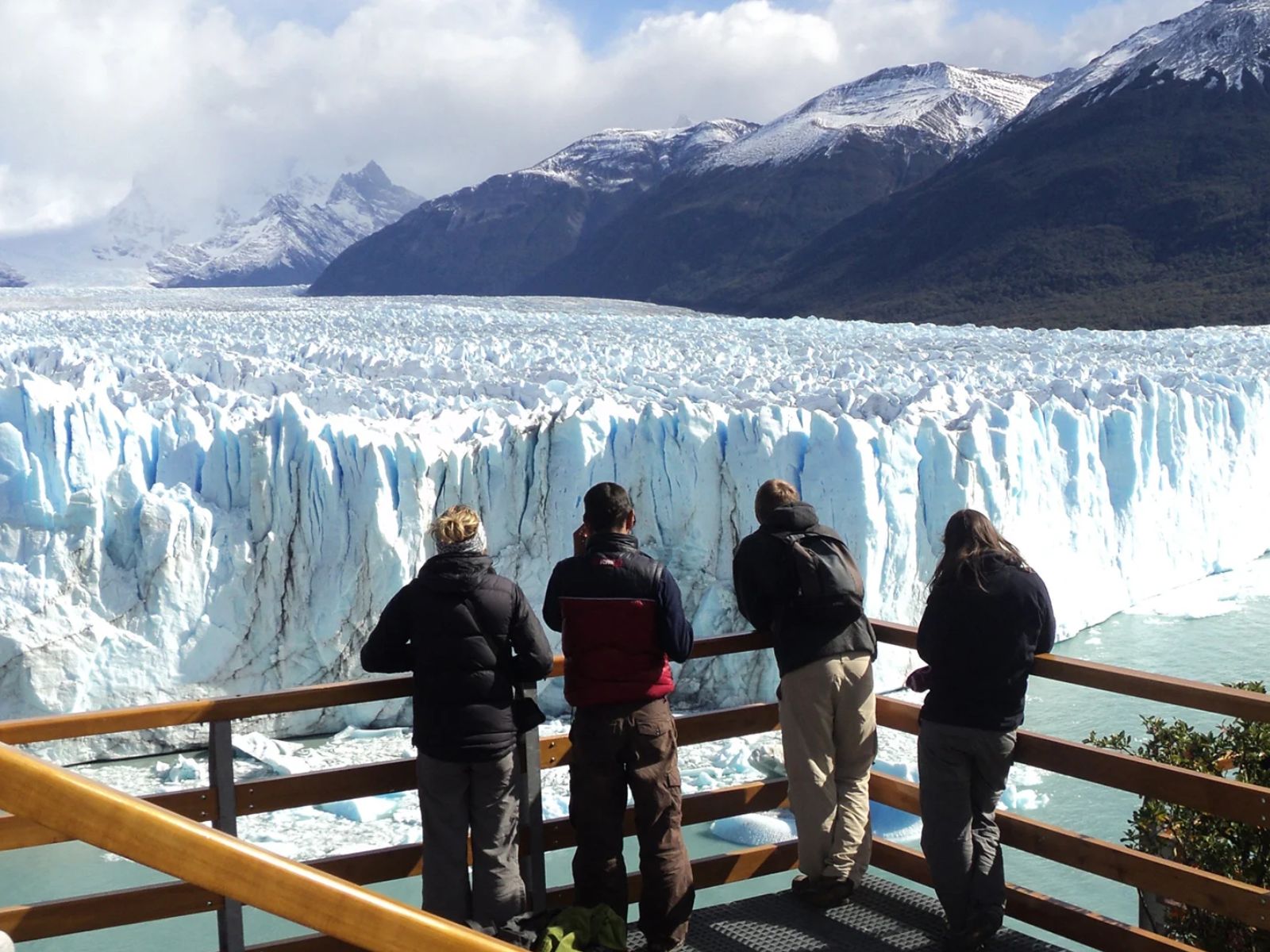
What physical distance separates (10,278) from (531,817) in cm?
9094

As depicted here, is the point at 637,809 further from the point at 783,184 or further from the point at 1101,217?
the point at 783,184

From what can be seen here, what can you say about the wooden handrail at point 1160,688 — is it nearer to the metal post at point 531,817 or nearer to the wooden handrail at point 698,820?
the wooden handrail at point 698,820

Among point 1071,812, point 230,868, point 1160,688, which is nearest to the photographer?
point 230,868

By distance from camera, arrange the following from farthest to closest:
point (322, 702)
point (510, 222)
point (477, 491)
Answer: point (510, 222)
point (477, 491)
point (322, 702)

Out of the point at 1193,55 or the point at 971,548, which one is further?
the point at 1193,55

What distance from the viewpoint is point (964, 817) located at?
97.3 inches

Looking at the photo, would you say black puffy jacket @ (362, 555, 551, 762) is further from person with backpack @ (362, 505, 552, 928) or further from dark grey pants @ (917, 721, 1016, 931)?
dark grey pants @ (917, 721, 1016, 931)

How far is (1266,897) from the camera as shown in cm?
207

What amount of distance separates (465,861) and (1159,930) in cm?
151

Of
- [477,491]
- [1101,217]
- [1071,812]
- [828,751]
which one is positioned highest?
[1101,217]

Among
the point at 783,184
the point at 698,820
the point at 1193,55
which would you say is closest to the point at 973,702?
the point at 698,820

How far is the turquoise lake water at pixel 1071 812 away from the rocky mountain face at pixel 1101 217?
70.3ft

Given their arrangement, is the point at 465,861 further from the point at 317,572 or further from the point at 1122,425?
the point at 1122,425

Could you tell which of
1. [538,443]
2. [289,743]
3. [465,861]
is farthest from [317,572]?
[465,861]
